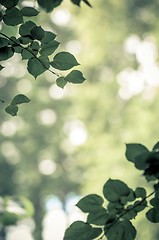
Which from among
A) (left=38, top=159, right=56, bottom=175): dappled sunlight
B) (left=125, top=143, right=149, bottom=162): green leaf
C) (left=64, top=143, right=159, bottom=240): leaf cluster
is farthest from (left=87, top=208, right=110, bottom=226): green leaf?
(left=38, top=159, right=56, bottom=175): dappled sunlight

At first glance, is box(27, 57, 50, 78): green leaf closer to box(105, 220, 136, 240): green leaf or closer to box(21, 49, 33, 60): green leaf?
box(21, 49, 33, 60): green leaf

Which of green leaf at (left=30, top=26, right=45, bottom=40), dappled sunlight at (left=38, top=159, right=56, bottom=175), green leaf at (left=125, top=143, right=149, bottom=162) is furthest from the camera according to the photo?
dappled sunlight at (left=38, top=159, right=56, bottom=175)

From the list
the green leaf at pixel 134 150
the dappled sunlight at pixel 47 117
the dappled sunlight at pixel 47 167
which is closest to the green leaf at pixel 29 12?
the green leaf at pixel 134 150

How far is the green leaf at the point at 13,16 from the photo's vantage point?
2.71 feet

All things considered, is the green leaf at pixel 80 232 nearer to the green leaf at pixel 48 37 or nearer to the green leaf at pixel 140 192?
the green leaf at pixel 140 192

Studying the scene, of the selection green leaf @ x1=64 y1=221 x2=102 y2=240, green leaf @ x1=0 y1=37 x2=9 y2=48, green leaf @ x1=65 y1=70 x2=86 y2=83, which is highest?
green leaf @ x1=0 y1=37 x2=9 y2=48

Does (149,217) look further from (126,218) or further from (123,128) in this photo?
(123,128)

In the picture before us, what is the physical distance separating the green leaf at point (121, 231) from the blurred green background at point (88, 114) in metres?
6.09

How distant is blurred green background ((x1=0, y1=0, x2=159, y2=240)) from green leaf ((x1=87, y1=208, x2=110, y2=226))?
611 centimetres

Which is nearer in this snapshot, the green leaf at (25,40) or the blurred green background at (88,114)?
the green leaf at (25,40)

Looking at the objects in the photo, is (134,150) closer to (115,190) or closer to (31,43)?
(115,190)

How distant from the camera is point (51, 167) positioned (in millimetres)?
12734

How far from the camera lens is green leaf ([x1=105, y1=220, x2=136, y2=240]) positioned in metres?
0.76

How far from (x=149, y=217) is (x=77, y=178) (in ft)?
39.2
